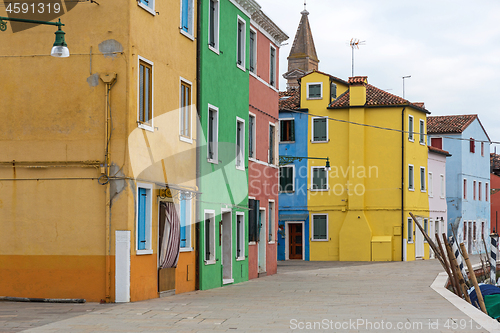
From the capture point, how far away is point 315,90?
41.5 meters

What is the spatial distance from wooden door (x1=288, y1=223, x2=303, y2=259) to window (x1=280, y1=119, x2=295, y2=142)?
5.19 m

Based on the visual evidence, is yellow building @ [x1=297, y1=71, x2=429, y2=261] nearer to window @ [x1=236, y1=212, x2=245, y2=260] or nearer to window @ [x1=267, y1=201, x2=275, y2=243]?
window @ [x1=267, y1=201, x2=275, y2=243]

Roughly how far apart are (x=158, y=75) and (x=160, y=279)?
491 cm

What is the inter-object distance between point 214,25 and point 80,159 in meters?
7.34

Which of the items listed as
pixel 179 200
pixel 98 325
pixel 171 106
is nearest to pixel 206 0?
pixel 171 106

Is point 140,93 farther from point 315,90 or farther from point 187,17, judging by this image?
point 315,90

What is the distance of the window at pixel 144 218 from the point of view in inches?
621

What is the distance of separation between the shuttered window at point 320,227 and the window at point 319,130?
4.61 metres

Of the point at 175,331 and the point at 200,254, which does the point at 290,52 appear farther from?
the point at 175,331

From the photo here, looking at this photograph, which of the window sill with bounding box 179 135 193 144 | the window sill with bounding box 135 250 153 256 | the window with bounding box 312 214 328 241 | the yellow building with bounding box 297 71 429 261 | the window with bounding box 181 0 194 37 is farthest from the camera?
the window with bounding box 312 214 328 241

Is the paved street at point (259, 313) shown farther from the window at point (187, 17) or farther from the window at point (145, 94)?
the window at point (187, 17)

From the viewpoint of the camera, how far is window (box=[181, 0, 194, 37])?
1865 cm

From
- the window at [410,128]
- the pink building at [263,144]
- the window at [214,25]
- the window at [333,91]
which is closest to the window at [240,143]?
the pink building at [263,144]

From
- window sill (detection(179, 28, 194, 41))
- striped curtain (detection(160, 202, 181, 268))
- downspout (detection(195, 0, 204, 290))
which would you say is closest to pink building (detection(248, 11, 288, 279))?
downspout (detection(195, 0, 204, 290))
